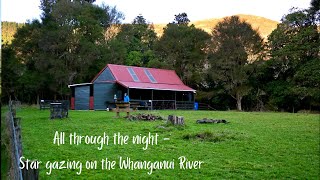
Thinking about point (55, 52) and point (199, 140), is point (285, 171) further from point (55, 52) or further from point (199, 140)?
point (55, 52)

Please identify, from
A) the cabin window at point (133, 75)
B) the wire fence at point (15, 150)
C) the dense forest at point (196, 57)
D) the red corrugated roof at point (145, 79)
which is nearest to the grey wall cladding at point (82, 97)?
the red corrugated roof at point (145, 79)

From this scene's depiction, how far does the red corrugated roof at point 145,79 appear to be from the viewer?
3061cm

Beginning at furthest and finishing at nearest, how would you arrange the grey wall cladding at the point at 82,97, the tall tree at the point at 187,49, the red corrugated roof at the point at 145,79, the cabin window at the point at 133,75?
the tall tree at the point at 187,49, the cabin window at the point at 133,75, the grey wall cladding at the point at 82,97, the red corrugated roof at the point at 145,79

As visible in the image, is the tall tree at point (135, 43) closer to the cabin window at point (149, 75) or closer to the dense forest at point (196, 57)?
the dense forest at point (196, 57)

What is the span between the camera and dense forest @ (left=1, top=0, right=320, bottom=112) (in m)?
33.2

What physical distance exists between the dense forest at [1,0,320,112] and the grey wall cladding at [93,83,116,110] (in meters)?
6.47

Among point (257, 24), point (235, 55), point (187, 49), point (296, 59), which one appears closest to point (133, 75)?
point (187, 49)

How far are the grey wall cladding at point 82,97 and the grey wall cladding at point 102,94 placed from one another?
0.96 meters

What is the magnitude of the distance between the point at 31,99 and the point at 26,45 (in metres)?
7.70

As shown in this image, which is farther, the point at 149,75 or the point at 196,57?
the point at 196,57

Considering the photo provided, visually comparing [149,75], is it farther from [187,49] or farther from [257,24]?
[257,24]

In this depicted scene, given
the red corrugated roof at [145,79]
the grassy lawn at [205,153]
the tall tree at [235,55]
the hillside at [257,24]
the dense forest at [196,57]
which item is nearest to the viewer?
the grassy lawn at [205,153]

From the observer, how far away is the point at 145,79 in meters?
32.9

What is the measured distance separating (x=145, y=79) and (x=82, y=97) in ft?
21.1
